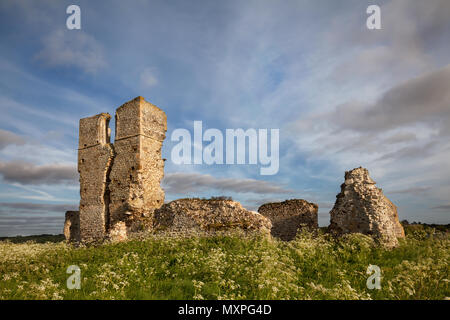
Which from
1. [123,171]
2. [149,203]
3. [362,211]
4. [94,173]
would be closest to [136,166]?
[123,171]

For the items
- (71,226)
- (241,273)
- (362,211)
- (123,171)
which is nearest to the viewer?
(241,273)

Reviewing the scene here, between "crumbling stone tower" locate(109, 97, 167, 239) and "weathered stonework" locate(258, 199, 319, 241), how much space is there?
8295 millimetres

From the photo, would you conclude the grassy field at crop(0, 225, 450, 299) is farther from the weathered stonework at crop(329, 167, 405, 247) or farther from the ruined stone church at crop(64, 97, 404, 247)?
the ruined stone church at crop(64, 97, 404, 247)

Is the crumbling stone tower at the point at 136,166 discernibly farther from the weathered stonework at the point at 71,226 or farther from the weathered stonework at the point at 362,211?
the weathered stonework at the point at 362,211

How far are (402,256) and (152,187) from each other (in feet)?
39.9

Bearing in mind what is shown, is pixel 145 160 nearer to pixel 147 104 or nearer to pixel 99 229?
pixel 147 104

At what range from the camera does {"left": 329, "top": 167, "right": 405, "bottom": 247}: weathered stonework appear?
9352mm

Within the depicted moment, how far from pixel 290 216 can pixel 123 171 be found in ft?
37.8

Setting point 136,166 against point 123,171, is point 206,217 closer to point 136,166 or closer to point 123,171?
point 136,166

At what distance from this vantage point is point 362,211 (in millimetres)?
9852

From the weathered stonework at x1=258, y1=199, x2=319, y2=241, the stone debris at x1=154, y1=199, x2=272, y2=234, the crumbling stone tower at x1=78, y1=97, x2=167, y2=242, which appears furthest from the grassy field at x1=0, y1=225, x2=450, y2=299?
the weathered stonework at x1=258, y1=199, x2=319, y2=241

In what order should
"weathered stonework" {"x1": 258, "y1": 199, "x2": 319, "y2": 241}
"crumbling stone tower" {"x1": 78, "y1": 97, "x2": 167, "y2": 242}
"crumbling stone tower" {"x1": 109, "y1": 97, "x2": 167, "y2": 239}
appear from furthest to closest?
"weathered stonework" {"x1": 258, "y1": 199, "x2": 319, "y2": 241} < "crumbling stone tower" {"x1": 78, "y1": 97, "x2": 167, "y2": 242} < "crumbling stone tower" {"x1": 109, "y1": 97, "x2": 167, "y2": 239}

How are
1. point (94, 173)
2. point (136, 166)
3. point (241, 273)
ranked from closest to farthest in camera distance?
point (241, 273) → point (136, 166) → point (94, 173)

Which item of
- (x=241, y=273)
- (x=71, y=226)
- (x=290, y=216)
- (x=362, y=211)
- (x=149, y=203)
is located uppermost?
(x=149, y=203)
